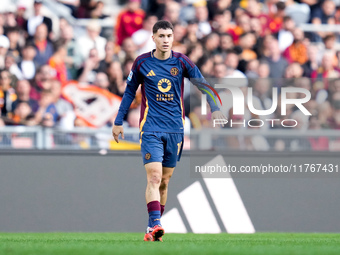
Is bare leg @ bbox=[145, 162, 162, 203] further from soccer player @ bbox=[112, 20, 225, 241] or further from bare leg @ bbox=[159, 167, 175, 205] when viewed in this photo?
bare leg @ bbox=[159, 167, 175, 205]

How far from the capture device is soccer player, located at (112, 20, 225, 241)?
7.44m

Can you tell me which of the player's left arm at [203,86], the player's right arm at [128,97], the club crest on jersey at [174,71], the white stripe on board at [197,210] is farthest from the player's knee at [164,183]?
the white stripe on board at [197,210]

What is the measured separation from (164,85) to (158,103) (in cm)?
19

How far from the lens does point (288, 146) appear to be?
10.8 m

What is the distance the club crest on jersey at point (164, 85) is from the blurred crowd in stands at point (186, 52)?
344 cm

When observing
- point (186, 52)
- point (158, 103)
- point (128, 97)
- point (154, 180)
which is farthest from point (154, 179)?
point (186, 52)

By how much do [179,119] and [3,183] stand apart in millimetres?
3838

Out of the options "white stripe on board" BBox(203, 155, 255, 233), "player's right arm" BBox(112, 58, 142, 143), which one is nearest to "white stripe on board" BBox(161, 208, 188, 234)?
"white stripe on board" BBox(203, 155, 255, 233)

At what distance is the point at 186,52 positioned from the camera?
41.3ft

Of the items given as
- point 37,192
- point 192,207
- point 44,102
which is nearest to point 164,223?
point 192,207

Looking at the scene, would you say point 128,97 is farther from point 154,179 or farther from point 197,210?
point 197,210

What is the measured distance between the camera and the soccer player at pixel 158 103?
24.4 ft

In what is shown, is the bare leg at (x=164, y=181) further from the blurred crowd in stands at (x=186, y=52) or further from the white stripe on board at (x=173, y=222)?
the blurred crowd in stands at (x=186, y=52)

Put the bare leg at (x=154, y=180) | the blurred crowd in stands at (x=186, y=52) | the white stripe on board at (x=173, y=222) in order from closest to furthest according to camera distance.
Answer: the bare leg at (x=154, y=180), the white stripe on board at (x=173, y=222), the blurred crowd in stands at (x=186, y=52)
